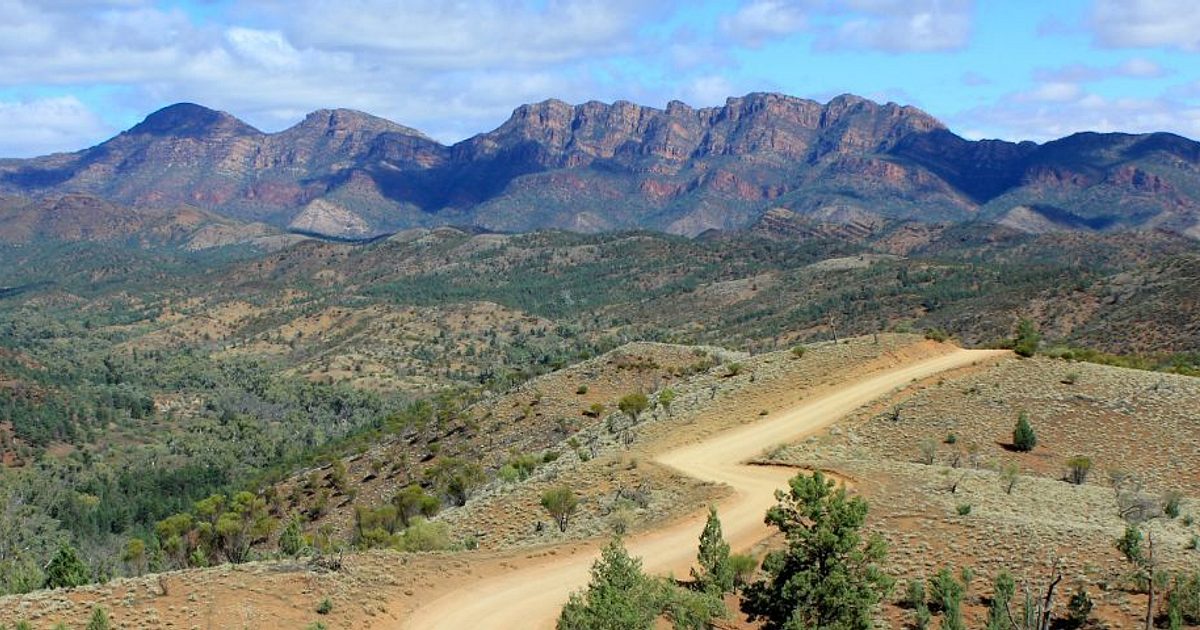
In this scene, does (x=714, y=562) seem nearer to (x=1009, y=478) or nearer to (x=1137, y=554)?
(x=1137, y=554)

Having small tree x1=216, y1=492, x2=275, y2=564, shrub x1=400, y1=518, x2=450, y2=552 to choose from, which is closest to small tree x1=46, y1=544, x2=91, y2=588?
small tree x1=216, y1=492, x2=275, y2=564

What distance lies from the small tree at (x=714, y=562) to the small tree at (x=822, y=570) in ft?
6.00

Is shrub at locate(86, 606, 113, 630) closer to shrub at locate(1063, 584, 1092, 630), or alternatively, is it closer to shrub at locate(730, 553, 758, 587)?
shrub at locate(730, 553, 758, 587)

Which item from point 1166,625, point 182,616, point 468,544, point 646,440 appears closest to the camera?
point 182,616

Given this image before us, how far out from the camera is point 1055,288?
154 m

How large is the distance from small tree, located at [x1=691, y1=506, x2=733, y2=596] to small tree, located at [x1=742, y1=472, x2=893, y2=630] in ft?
6.00

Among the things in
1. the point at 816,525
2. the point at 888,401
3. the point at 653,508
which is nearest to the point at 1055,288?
the point at 888,401

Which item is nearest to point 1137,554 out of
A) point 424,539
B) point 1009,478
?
point 1009,478

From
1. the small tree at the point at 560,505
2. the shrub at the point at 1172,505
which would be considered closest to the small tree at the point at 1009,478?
the shrub at the point at 1172,505

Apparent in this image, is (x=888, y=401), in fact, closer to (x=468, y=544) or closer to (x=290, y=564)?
(x=468, y=544)

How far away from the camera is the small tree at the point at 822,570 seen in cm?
2717

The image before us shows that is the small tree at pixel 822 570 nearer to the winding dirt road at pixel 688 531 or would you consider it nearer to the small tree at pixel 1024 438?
the winding dirt road at pixel 688 531

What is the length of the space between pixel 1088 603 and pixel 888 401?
77.9 ft

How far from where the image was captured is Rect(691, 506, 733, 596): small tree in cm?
3097
